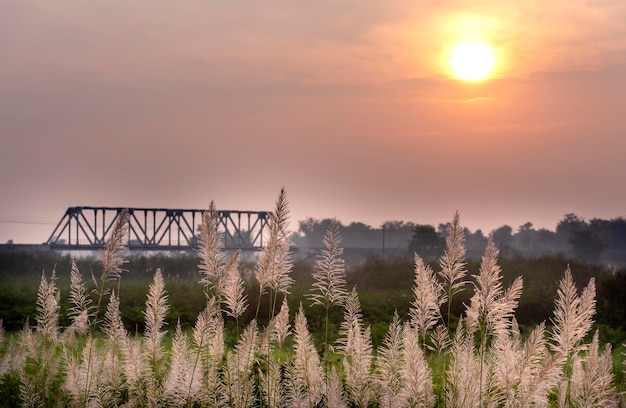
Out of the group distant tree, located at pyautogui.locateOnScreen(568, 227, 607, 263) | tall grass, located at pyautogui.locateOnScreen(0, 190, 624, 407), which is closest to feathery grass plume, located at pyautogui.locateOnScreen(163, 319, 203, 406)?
tall grass, located at pyautogui.locateOnScreen(0, 190, 624, 407)

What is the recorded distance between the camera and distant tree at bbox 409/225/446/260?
5228 cm

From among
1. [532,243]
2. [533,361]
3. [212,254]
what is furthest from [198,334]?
[532,243]

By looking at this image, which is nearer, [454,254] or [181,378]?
[454,254]

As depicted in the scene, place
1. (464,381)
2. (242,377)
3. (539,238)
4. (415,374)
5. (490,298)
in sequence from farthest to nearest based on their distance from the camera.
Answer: (539,238) < (242,377) < (464,381) < (415,374) < (490,298)

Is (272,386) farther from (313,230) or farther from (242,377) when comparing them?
(313,230)

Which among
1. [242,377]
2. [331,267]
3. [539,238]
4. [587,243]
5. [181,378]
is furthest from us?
[539,238]

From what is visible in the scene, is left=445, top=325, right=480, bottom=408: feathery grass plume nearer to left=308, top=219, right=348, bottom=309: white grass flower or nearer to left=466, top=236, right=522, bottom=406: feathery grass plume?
left=466, top=236, right=522, bottom=406: feathery grass plume

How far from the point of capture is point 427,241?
5262cm

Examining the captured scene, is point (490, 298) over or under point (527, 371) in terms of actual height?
over

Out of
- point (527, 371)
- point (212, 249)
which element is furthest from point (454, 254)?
point (212, 249)

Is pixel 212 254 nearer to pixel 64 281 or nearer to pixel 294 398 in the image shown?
pixel 294 398

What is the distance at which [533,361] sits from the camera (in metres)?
5.22

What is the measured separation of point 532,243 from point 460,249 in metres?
110

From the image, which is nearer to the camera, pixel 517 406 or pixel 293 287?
pixel 517 406
